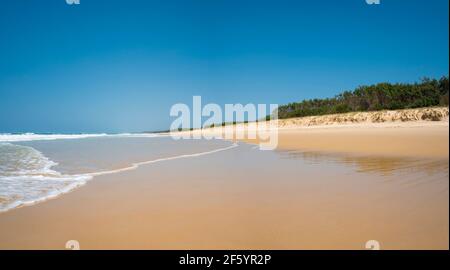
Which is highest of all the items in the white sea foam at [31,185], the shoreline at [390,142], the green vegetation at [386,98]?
the green vegetation at [386,98]

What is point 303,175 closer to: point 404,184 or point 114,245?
point 404,184

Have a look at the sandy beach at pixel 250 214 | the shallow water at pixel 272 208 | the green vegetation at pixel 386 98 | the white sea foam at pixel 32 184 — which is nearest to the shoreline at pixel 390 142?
→ the shallow water at pixel 272 208

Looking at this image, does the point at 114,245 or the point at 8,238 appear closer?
the point at 114,245

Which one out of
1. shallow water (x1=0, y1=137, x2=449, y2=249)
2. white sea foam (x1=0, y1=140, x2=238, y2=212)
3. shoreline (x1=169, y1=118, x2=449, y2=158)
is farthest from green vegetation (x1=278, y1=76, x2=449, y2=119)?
white sea foam (x1=0, y1=140, x2=238, y2=212)

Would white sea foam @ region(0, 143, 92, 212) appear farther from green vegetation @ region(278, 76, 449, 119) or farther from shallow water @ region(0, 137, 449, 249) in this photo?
green vegetation @ region(278, 76, 449, 119)

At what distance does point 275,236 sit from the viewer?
8.38ft

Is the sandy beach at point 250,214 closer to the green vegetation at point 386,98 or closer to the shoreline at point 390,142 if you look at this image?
the shoreline at point 390,142

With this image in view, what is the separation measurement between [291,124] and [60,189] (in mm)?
32646

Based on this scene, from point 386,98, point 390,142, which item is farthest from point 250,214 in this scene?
point 386,98

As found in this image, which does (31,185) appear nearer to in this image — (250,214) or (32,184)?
(32,184)

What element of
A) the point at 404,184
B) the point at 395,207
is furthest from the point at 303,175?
the point at 395,207

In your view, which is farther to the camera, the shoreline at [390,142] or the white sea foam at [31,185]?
the shoreline at [390,142]

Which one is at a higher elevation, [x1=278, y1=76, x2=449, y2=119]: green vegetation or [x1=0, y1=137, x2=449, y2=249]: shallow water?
[x1=278, y1=76, x2=449, y2=119]: green vegetation

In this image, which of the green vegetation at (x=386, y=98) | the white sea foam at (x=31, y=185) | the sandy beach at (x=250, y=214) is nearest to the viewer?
the sandy beach at (x=250, y=214)
